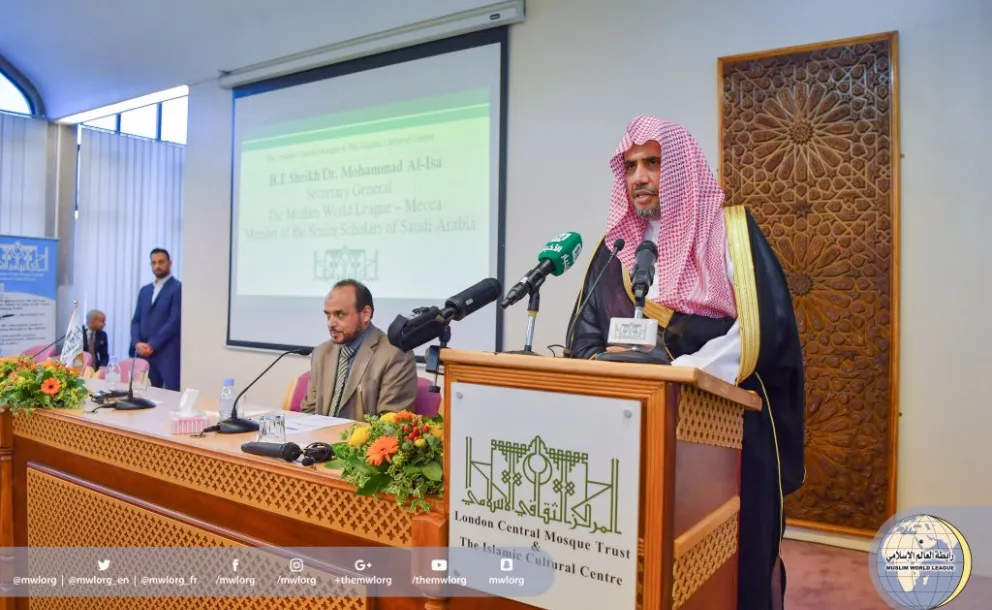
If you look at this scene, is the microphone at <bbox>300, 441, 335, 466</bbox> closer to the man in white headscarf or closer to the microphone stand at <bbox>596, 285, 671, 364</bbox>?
the man in white headscarf

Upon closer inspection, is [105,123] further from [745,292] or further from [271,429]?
[745,292]

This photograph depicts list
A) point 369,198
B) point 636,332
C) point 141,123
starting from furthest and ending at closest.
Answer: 1. point 141,123
2. point 369,198
3. point 636,332

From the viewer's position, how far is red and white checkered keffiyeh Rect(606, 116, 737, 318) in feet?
4.87

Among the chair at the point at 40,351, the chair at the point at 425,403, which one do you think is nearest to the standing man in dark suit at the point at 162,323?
the chair at the point at 40,351

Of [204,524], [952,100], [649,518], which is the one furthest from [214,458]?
[952,100]

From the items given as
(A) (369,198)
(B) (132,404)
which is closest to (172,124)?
(A) (369,198)

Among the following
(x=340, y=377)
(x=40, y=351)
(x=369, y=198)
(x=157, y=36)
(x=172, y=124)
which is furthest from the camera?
(x=172, y=124)

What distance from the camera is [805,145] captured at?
2.92m

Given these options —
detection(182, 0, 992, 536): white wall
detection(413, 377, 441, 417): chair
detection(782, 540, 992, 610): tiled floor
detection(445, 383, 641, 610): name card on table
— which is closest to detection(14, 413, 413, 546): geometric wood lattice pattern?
detection(445, 383, 641, 610): name card on table

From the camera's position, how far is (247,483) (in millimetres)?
1454

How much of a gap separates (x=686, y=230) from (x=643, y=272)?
560mm

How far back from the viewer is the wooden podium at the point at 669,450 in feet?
2.81

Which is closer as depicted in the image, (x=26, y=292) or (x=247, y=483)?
(x=247, y=483)

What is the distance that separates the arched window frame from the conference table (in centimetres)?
582
